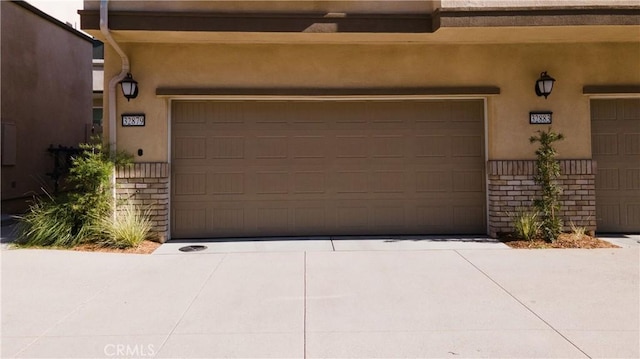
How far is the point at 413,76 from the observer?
772 cm

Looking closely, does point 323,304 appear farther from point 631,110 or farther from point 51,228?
point 631,110

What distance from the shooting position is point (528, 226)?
23.7 feet

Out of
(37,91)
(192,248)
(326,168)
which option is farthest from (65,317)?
(37,91)

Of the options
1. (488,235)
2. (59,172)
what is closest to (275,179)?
(488,235)

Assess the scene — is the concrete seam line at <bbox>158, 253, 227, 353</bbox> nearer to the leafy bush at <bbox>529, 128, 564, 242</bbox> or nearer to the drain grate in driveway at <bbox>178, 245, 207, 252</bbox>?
the drain grate in driveway at <bbox>178, 245, 207, 252</bbox>

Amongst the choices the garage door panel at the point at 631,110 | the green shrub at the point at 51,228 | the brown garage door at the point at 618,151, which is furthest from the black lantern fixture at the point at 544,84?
the green shrub at the point at 51,228

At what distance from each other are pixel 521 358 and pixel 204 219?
19.0 feet

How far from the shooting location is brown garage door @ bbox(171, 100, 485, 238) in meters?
7.82

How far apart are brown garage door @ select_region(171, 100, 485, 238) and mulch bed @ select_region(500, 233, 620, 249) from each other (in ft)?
3.10

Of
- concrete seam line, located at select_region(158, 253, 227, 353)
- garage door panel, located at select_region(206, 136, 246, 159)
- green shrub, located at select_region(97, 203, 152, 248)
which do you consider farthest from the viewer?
garage door panel, located at select_region(206, 136, 246, 159)

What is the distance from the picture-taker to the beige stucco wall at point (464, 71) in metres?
7.59

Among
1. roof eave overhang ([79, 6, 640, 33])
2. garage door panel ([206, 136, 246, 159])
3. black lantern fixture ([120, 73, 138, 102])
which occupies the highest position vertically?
roof eave overhang ([79, 6, 640, 33])

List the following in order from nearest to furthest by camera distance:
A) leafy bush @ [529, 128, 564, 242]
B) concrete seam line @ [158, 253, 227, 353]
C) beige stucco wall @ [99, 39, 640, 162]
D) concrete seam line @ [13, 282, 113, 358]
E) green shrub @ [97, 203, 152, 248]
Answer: concrete seam line @ [13, 282, 113, 358] → concrete seam line @ [158, 253, 227, 353] → green shrub @ [97, 203, 152, 248] → leafy bush @ [529, 128, 564, 242] → beige stucco wall @ [99, 39, 640, 162]

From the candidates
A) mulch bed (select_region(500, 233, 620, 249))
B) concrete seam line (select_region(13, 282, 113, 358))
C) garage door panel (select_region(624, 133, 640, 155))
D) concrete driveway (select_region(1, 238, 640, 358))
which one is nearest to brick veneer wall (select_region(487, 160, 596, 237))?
mulch bed (select_region(500, 233, 620, 249))
